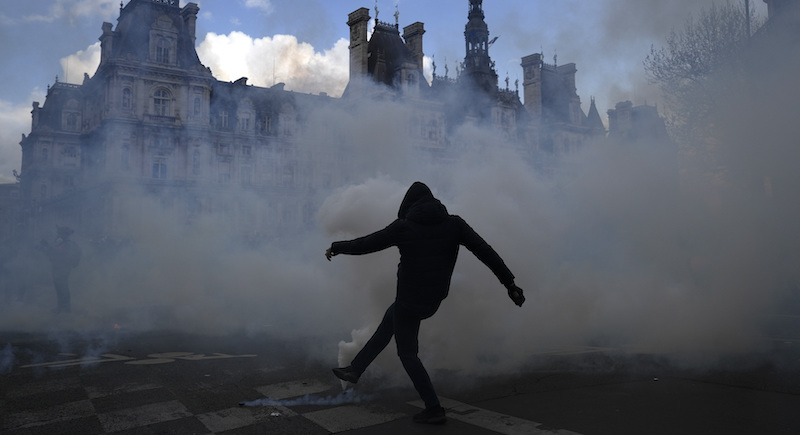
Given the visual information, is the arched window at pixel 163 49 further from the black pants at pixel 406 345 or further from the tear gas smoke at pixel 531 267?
the black pants at pixel 406 345

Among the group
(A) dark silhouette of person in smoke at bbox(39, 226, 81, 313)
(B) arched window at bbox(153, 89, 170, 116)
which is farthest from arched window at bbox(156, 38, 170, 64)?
(A) dark silhouette of person in smoke at bbox(39, 226, 81, 313)

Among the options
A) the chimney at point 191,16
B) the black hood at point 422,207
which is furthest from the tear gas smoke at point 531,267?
the chimney at point 191,16

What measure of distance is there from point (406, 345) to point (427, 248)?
2.78 ft

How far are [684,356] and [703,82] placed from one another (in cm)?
1026

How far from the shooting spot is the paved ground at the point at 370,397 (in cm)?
416

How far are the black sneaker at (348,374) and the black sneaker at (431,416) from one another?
0.74 metres

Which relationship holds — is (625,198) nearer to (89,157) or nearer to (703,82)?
(703,82)

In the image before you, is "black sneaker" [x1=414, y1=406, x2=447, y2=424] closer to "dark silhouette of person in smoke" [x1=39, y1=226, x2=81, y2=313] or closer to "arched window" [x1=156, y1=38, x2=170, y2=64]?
"dark silhouette of person in smoke" [x1=39, y1=226, x2=81, y2=313]

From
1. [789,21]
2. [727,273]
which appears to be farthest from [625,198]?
[789,21]

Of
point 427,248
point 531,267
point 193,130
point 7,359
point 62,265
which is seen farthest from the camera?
point 193,130

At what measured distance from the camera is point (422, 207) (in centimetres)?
461

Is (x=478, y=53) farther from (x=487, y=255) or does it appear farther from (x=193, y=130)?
(x=487, y=255)

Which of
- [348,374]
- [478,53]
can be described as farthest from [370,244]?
[478,53]

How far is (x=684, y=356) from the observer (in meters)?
6.70
